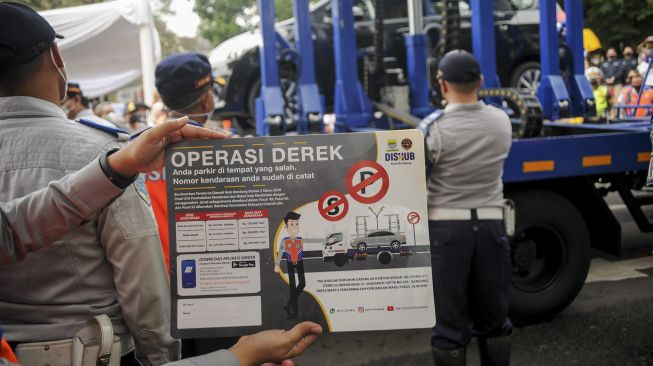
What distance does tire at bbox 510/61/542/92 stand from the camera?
11.1 metres

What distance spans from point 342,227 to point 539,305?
3.41 meters

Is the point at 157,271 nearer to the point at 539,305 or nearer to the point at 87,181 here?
the point at 87,181

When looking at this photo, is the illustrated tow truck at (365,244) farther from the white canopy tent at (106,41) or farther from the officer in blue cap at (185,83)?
the white canopy tent at (106,41)

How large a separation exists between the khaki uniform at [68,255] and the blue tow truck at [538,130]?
302cm

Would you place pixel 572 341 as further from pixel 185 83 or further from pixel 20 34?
pixel 20 34

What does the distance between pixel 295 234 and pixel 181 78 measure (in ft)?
4.77

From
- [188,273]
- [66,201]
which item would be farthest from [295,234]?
[66,201]

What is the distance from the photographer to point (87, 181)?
56.5 inches

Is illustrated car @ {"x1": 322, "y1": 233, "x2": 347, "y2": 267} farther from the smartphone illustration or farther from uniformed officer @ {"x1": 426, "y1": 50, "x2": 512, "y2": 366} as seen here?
uniformed officer @ {"x1": 426, "y1": 50, "x2": 512, "y2": 366}

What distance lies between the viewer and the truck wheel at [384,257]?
1.54 m

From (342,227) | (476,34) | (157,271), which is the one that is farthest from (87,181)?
(476,34)

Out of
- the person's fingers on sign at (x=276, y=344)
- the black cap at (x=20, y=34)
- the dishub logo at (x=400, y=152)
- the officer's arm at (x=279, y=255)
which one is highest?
the black cap at (x=20, y=34)

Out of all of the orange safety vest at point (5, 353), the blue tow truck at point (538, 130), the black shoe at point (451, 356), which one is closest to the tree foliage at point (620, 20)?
the blue tow truck at point (538, 130)

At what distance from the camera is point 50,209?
1436 mm
